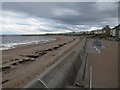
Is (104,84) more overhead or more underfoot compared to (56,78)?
more underfoot

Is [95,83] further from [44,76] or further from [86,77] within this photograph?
[44,76]

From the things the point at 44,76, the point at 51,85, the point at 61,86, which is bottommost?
the point at 61,86

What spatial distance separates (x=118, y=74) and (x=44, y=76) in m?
4.74

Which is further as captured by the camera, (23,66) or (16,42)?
(16,42)

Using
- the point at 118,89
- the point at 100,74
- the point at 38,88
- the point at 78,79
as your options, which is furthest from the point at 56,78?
the point at 100,74

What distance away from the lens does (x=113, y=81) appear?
476 cm

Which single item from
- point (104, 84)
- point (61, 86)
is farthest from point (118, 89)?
point (61, 86)

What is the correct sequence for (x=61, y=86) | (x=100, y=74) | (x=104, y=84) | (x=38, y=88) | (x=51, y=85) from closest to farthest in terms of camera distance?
(x=38, y=88), (x=51, y=85), (x=61, y=86), (x=104, y=84), (x=100, y=74)

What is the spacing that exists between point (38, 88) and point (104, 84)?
3.41 m

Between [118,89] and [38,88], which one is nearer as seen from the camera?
[38,88]

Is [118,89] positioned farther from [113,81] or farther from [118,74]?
[118,74]

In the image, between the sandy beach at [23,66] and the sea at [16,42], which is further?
the sea at [16,42]

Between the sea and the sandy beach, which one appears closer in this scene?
the sandy beach

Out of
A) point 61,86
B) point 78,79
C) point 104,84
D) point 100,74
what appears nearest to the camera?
point 61,86
